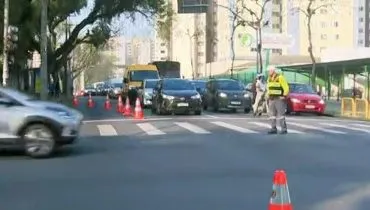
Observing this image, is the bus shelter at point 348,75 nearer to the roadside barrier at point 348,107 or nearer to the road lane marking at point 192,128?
the roadside barrier at point 348,107

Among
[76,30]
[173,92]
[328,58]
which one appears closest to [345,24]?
[328,58]

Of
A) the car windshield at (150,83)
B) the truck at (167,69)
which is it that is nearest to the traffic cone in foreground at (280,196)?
the car windshield at (150,83)

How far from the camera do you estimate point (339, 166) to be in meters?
12.0

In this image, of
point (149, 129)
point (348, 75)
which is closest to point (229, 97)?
point (149, 129)

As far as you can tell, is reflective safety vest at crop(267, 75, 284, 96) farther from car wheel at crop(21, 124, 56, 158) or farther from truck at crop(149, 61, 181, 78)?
truck at crop(149, 61, 181, 78)

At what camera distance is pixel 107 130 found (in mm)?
20281

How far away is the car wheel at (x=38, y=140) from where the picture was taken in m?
13.5

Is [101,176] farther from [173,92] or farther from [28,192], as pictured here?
[173,92]

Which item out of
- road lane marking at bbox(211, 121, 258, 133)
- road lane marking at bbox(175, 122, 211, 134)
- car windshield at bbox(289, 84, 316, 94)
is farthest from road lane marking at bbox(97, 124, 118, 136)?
car windshield at bbox(289, 84, 316, 94)

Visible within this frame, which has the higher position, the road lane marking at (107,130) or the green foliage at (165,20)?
the green foliage at (165,20)

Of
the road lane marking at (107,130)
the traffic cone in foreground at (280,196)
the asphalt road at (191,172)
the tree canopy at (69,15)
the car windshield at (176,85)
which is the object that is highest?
the tree canopy at (69,15)

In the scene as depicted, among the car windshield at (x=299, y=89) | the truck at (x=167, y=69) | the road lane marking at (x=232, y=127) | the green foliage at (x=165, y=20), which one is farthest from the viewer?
the truck at (x=167, y=69)

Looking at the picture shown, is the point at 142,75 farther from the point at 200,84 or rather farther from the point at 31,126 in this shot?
the point at 31,126

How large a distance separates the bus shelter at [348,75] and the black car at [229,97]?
451 cm
